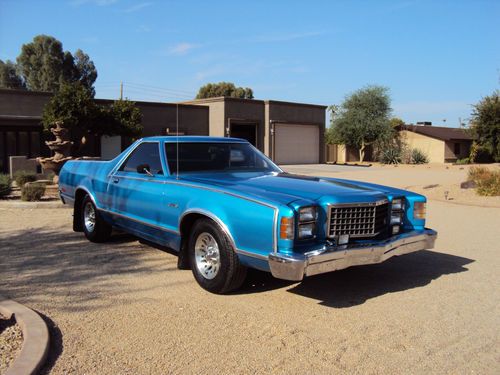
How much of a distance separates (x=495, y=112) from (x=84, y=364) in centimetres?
3032

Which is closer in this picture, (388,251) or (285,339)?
(285,339)

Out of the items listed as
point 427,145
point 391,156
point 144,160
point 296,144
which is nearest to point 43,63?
point 296,144

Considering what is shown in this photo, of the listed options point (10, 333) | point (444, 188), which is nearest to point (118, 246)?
point (10, 333)

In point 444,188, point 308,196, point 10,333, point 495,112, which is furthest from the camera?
point 495,112

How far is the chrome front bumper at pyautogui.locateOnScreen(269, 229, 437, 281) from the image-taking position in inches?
166

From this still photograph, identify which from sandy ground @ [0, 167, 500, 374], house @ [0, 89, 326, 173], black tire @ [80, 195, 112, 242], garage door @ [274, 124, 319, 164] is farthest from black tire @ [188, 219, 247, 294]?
garage door @ [274, 124, 319, 164]

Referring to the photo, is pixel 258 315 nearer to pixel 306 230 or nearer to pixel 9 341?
pixel 306 230

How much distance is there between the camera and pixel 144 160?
6461 millimetres

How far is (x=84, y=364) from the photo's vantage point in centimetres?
352

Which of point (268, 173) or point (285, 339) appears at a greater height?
point (268, 173)

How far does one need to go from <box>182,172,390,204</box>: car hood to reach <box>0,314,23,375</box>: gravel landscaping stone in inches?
86.2

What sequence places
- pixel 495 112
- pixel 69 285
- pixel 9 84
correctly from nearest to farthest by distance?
pixel 69 285, pixel 495 112, pixel 9 84

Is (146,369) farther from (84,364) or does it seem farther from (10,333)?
(10,333)

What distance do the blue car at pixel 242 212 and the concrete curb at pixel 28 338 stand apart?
5.42ft
